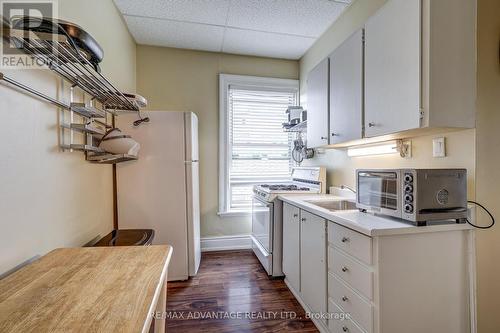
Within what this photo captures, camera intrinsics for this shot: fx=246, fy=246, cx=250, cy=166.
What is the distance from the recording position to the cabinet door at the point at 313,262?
168 cm

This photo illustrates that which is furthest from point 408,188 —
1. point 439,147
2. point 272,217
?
point 272,217

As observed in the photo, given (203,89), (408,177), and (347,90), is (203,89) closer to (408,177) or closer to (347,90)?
(347,90)

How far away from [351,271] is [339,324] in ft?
1.29

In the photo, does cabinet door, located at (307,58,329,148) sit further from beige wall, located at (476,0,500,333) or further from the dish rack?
the dish rack

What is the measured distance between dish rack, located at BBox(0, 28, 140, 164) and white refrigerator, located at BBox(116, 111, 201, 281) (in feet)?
1.10

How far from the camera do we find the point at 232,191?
342 centimetres

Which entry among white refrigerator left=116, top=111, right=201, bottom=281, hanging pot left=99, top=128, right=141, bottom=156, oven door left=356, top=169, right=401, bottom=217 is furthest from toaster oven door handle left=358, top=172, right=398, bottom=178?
hanging pot left=99, top=128, right=141, bottom=156

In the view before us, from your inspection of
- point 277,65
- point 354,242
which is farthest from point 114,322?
point 277,65

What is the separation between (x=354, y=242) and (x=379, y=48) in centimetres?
119

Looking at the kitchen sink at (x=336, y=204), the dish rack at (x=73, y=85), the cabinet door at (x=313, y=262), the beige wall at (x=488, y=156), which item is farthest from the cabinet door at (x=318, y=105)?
the dish rack at (x=73, y=85)

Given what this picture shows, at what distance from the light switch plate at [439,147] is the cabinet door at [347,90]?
43cm

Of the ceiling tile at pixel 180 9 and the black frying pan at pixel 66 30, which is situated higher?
the ceiling tile at pixel 180 9

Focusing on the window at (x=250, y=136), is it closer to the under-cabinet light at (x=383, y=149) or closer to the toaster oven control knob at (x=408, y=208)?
the under-cabinet light at (x=383, y=149)

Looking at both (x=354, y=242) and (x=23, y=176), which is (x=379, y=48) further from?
(x=23, y=176)
